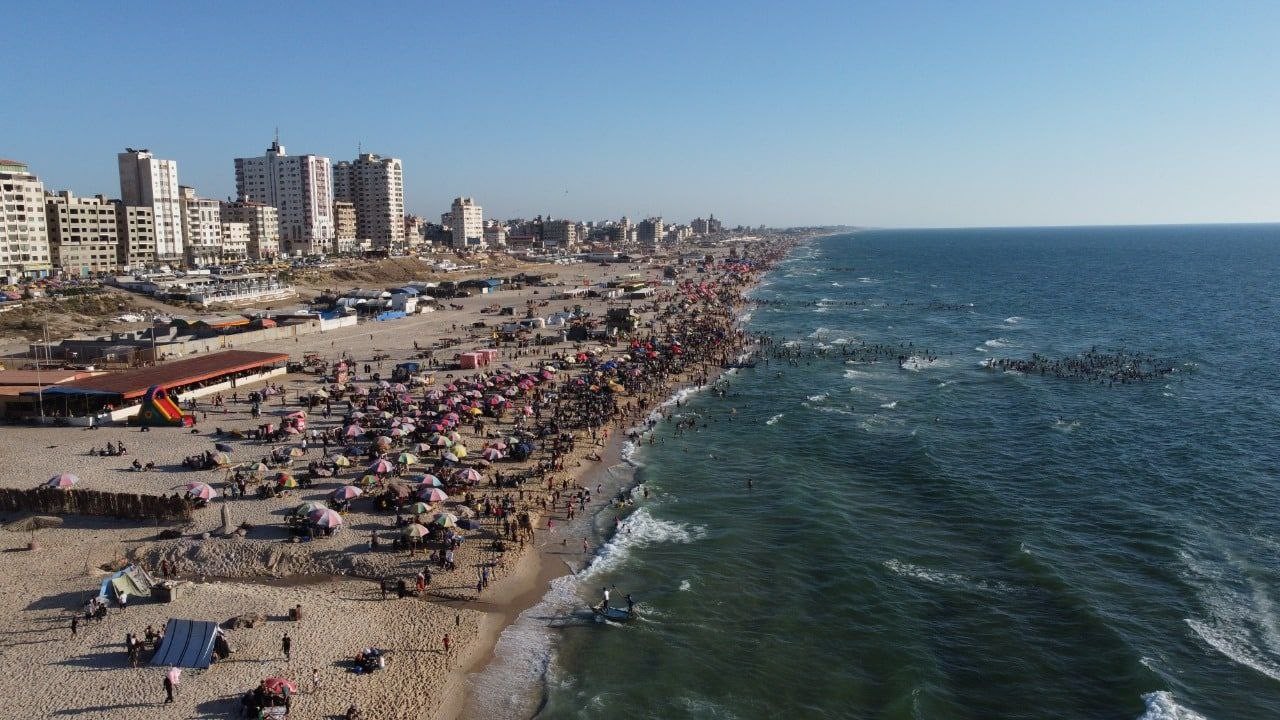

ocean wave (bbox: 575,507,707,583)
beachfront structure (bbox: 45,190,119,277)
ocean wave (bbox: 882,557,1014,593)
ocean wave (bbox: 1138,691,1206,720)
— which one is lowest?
ocean wave (bbox: 1138,691,1206,720)

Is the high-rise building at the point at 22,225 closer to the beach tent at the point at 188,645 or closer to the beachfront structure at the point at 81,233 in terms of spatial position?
the beachfront structure at the point at 81,233

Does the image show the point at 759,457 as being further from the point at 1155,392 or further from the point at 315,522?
the point at 1155,392

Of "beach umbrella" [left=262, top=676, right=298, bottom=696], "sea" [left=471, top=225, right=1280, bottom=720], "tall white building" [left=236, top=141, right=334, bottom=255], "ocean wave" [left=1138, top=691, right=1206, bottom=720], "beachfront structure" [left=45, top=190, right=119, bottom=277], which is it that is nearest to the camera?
"beach umbrella" [left=262, top=676, right=298, bottom=696]

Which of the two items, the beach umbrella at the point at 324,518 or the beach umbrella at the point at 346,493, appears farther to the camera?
the beach umbrella at the point at 346,493

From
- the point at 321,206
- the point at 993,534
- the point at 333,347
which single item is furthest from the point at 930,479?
the point at 321,206

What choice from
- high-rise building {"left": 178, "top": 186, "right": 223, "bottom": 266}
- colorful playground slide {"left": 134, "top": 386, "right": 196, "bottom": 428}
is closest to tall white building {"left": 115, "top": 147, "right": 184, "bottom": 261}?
→ high-rise building {"left": 178, "top": 186, "right": 223, "bottom": 266}

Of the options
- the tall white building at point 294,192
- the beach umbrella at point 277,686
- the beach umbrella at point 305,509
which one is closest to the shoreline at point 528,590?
the beach umbrella at point 277,686

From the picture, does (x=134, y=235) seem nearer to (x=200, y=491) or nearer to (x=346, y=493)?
(x=200, y=491)

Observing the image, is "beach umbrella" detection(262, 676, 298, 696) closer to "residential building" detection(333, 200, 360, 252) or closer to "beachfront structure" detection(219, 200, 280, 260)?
"beachfront structure" detection(219, 200, 280, 260)

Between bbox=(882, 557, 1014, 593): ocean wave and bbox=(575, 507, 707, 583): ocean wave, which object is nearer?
bbox=(882, 557, 1014, 593): ocean wave
